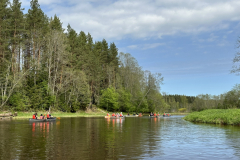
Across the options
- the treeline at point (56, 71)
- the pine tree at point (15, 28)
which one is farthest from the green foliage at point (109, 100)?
the pine tree at point (15, 28)

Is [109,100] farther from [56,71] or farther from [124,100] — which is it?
[56,71]

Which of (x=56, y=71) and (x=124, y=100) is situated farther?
(x=124, y=100)

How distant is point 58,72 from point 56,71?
5.06m

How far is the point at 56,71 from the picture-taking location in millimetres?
64875

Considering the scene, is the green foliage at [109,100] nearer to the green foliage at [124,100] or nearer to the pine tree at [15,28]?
the green foliage at [124,100]

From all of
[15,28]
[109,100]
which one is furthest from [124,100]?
[15,28]

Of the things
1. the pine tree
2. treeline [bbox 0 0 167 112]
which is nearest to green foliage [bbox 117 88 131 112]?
treeline [bbox 0 0 167 112]

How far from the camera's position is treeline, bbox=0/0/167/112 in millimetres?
55219

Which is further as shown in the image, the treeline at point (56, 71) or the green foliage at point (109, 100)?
the green foliage at point (109, 100)

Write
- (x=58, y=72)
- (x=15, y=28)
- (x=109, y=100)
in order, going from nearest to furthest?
(x=15, y=28) < (x=58, y=72) < (x=109, y=100)

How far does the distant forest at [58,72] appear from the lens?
55312mm

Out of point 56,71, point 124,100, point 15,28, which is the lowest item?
point 124,100

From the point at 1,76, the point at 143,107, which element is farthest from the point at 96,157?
the point at 143,107

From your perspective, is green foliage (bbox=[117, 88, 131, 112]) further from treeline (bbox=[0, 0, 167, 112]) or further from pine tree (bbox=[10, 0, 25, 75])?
pine tree (bbox=[10, 0, 25, 75])
